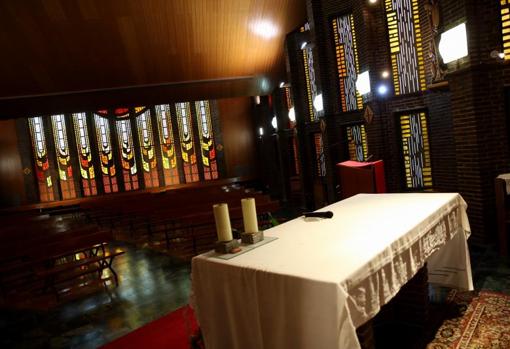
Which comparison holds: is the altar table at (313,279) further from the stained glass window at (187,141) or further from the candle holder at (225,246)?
the stained glass window at (187,141)

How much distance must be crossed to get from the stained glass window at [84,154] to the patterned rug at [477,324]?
1740 cm

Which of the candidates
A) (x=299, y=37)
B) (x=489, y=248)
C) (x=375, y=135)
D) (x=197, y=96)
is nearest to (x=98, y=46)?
(x=197, y=96)

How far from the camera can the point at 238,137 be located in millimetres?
18984

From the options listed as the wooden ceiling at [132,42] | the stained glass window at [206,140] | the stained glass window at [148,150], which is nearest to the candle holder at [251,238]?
the wooden ceiling at [132,42]

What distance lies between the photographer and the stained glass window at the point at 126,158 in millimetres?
18531

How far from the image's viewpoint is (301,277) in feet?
6.08

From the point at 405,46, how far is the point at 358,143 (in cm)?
257

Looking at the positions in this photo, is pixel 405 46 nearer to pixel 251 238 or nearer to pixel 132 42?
pixel 132 42

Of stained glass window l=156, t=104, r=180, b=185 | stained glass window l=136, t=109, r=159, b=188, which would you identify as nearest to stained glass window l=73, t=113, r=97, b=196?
stained glass window l=136, t=109, r=159, b=188

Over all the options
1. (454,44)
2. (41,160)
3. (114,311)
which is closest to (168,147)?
(41,160)

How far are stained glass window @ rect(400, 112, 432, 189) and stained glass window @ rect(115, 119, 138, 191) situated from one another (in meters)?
13.9

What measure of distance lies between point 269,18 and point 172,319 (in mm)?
8545

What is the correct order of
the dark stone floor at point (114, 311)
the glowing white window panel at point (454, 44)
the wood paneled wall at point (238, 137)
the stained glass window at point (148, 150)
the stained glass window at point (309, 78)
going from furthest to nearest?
the wood paneled wall at point (238, 137) → the stained glass window at point (148, 150) → the stained glass window at point (309, 78) → the glowing white window panel at point (454, 44) → the dark stone floor at point (114, 311)

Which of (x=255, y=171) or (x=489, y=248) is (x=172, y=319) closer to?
(x=489, y=248)
